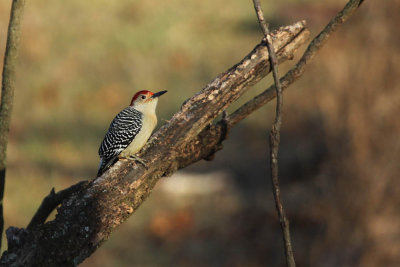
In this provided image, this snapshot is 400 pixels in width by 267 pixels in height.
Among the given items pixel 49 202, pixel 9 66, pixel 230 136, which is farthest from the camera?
pixel 230 136

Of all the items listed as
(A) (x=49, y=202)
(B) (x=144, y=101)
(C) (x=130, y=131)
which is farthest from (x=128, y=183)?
(B) (x=144, y=101)

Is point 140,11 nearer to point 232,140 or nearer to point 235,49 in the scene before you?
point 235,49

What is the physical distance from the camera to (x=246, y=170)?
37.4ft

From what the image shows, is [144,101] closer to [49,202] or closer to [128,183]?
[49,202]

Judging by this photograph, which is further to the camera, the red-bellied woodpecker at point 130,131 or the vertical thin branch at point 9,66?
the red-bellied woodpecker at point 130,131

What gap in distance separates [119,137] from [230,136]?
7914 mm

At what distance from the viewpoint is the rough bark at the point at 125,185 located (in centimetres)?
368

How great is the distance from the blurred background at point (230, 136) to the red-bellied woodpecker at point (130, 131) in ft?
9.86

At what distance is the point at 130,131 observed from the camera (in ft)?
16.0

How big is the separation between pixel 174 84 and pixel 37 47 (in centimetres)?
363

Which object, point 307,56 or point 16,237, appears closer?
point 16,237

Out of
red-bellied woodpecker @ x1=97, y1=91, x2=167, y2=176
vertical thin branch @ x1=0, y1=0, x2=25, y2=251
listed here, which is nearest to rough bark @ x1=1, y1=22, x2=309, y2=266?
red-bellied woodpecker @ x1=97, y1=91, x2=167, y2=176

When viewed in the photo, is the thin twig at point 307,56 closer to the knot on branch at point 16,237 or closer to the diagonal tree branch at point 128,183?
the diagonal tree branch at point 128,183

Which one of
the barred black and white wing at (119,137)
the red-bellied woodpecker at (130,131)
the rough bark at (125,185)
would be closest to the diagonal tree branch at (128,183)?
the rough bark at (125,185)
